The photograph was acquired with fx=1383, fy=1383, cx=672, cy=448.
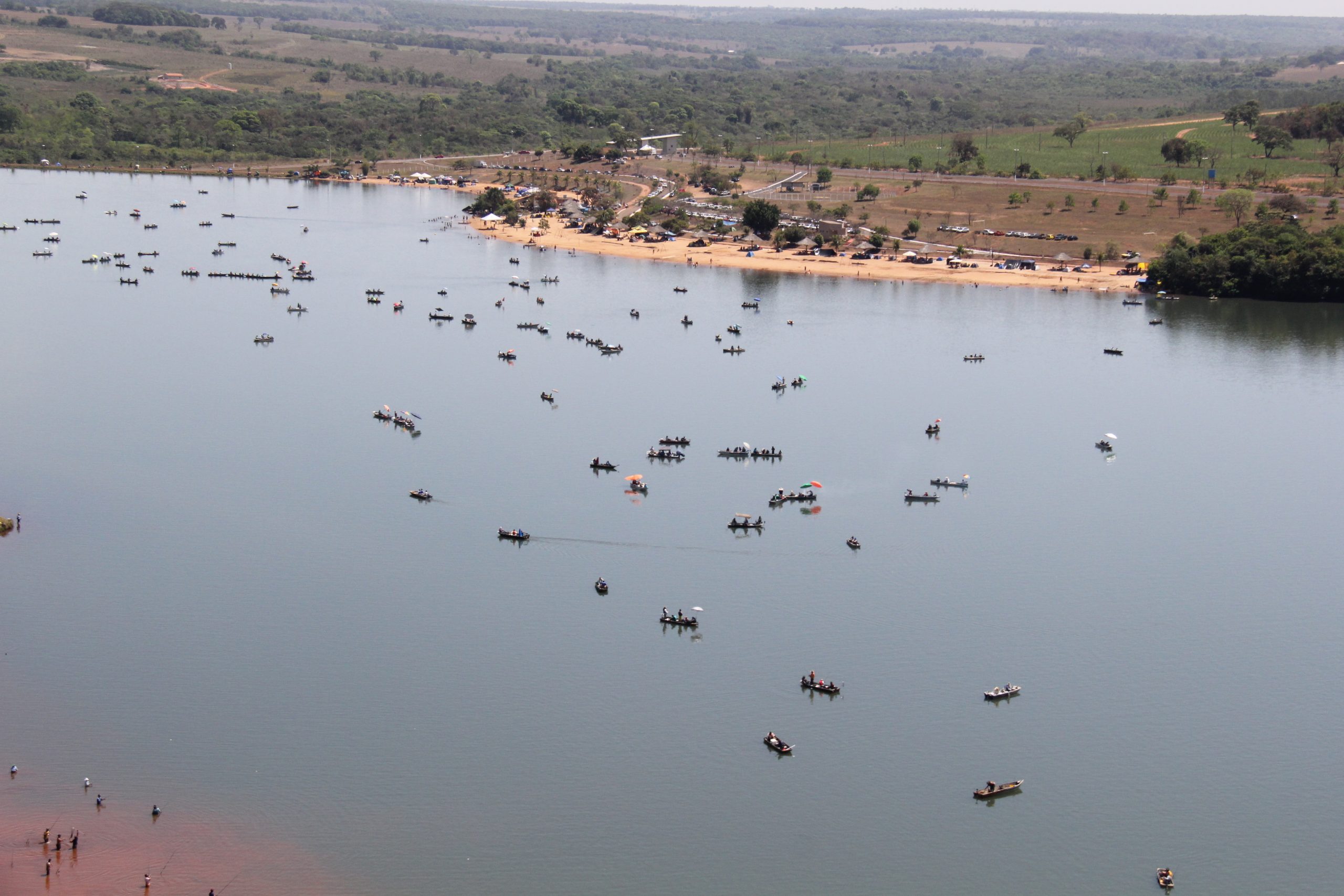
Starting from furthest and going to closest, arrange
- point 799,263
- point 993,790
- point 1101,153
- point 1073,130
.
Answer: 1. point 1073,130
2. point 1101,153
3. point 799,263
4. point 993,790

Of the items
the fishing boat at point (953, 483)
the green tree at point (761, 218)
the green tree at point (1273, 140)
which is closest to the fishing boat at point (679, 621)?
the fishing boat at point (953, 483)

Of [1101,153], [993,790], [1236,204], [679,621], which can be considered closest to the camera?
[993,790]

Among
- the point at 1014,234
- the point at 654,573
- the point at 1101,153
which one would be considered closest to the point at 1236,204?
the point at 1014,234

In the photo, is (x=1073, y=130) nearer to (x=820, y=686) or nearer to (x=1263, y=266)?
(x=1263, y=266)

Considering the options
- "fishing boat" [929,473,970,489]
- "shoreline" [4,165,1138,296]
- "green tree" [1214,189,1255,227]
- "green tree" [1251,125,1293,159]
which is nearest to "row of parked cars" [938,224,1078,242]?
"shoreline" [4,165,1138,296]

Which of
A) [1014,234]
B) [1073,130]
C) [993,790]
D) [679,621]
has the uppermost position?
[1073,130]

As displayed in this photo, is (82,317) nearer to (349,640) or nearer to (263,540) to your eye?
(263,540)

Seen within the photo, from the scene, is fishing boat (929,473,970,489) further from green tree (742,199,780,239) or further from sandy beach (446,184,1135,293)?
green tree (742,199,780,239)

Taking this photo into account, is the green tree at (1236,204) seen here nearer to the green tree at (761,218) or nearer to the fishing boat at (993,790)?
the green tree at (761,218)
